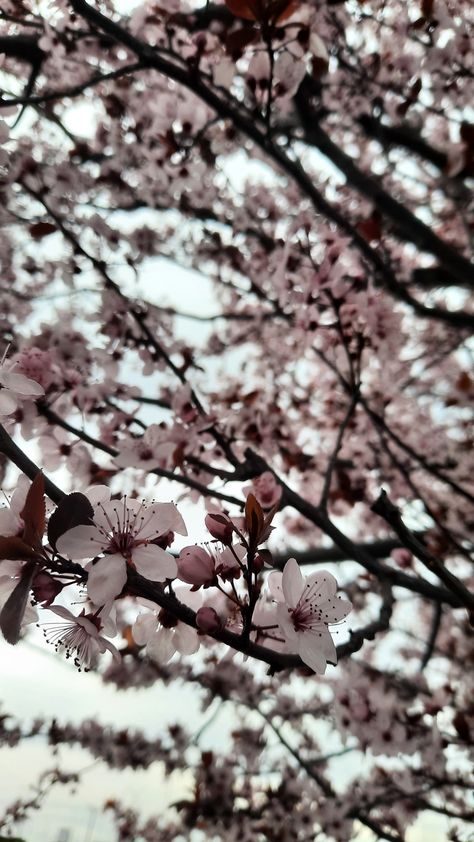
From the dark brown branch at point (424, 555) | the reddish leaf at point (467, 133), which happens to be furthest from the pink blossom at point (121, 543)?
the reddish leaf at point (467, 133)

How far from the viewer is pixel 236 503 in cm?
159

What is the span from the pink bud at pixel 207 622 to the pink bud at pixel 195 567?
10cm

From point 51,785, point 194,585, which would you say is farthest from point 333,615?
point 51,785

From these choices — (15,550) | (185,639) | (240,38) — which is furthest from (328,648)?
(240,38)

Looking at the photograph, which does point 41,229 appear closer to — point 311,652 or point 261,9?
point 261,9

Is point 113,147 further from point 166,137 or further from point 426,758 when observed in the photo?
point 426,758

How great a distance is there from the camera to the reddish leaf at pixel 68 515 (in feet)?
2.28

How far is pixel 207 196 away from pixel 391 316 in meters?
1.80

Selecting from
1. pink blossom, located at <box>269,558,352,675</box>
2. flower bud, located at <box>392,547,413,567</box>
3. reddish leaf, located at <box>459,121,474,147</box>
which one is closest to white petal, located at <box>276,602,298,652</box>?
pink blossom, located at <box>269,558,352,675</box>

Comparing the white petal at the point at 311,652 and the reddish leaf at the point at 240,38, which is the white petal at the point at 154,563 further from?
the reddish leaf at the point at 240,38

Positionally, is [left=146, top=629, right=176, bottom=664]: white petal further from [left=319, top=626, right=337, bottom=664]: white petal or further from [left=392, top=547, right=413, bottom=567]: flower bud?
[left=392, top=547, right=413, bottom=567]: flower bud

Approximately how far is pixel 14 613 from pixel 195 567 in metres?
0.27

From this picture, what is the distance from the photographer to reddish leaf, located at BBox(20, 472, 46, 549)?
0.67 m

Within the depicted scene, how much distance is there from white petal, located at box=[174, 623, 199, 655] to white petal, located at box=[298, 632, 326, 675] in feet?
0.65
